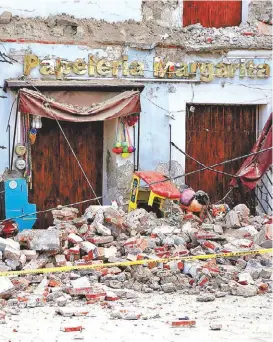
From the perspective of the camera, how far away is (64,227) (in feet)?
37.3

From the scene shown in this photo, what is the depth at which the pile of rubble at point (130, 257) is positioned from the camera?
9336 mm

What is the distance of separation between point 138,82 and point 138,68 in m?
0.26

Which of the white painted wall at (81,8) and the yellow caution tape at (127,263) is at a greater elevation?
the white painted wall at (81,8)

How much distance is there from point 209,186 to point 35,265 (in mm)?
5457

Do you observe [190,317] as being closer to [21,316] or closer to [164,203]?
[21,316]

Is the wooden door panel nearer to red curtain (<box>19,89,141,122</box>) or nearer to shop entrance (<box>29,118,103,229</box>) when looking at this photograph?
red curtain (<box>19,89,141,122</box>)

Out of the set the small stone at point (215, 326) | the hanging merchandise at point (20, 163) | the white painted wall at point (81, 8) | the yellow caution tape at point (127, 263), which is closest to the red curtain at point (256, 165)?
the white painted wall at point (81, 8)

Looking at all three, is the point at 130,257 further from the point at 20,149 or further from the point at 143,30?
the point at 143,30

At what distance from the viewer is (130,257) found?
406 inches

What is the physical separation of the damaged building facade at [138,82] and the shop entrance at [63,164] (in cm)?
2

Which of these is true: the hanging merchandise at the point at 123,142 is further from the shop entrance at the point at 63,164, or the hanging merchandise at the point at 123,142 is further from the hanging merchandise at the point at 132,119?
the shop entrance at the point at 63,164

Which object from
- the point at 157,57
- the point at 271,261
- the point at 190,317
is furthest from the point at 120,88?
the point at 190,317

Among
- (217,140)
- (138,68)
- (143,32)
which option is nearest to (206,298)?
(138,68)

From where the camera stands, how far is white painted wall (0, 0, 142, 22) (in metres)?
13.4
